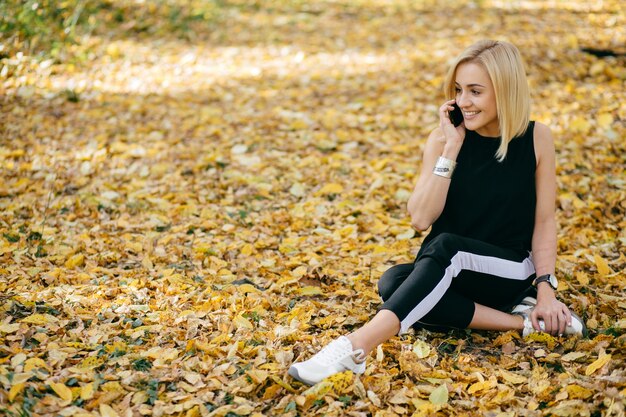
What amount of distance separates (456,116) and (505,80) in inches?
11.4

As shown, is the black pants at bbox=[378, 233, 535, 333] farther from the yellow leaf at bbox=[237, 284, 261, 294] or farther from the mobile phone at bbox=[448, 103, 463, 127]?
the yellow leaf at bbox=[237, 284, 261, 294]

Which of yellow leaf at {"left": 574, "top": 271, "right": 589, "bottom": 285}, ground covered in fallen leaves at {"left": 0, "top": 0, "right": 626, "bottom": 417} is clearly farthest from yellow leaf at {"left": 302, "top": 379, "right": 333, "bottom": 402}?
yellow leaf at {"left": 574, "top": 271, "right": 589, "bottom": 285}

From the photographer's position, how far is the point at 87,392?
2.36m

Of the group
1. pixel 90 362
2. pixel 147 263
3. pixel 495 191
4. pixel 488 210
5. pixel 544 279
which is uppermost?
pixel 495 191

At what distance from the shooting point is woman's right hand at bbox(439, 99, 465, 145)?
2912 mm

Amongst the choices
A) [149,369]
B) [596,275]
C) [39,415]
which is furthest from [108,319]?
[596,275]

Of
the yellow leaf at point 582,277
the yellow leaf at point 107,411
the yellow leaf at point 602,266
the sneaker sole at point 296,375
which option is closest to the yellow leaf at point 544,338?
the yellow leaf at point 582,277

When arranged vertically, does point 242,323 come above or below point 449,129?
below

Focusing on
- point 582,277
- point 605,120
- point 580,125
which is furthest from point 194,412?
point 605,120

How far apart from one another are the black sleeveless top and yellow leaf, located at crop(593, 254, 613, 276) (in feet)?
2.36

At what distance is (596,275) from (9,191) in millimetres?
3974

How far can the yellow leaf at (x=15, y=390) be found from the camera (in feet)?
7.28

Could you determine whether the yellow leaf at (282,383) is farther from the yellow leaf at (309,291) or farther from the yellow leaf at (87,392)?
the yellow leaf at (309,291)

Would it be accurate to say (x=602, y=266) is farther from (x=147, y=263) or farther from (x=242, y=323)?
(x=147, y=263)
